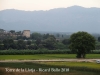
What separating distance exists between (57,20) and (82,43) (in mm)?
1302

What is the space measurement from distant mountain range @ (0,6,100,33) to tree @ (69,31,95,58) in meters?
0.23

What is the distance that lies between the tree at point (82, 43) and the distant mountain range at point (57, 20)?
0.23 m

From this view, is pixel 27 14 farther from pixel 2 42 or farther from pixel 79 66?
pixel 79 66

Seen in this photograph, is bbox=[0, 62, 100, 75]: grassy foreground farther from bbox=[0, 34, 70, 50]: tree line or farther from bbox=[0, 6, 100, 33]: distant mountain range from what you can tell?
bbox=[0, 6, 100, 33]: distant mountain range

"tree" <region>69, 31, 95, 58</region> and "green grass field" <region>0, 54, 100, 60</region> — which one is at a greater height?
"tree" <region>69, 31, 95, 58</region>

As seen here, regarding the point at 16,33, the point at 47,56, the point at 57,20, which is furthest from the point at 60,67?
the point at 57,20

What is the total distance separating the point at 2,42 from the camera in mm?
11117

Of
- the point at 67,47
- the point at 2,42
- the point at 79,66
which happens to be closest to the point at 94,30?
the point at 67,47

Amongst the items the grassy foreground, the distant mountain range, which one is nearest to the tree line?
the distant mountain range

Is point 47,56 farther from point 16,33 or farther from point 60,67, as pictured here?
point 60,67

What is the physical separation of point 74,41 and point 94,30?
3.04 ft

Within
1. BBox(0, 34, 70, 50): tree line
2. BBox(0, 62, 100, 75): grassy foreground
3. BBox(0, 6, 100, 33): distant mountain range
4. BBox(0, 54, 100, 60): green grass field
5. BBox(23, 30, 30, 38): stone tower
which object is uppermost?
BBox(0, 6, 100, 33): distant mountain range

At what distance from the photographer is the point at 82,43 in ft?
39.2

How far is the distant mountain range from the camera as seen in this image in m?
11.5
